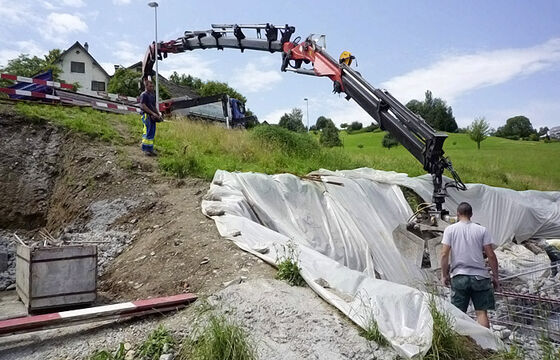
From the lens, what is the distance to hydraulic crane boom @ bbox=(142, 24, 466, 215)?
802cm

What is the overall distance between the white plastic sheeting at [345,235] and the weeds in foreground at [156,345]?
1.39 metres

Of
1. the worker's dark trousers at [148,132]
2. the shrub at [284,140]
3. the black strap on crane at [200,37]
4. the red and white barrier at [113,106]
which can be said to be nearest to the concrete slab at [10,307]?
the worker's dark trousers at [148,132]

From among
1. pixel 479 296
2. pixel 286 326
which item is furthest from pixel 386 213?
pixel 286 326

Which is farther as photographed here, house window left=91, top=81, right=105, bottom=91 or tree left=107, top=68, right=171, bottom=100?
house window left=91, top=81, right=105, bottom=91

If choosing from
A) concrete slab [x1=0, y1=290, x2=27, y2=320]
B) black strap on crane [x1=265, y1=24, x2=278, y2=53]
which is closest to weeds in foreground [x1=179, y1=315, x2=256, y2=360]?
concrete slab [x1=0, y1=290, x2=27, y2=320]

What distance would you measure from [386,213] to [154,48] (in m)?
7.70

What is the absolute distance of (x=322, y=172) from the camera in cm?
940

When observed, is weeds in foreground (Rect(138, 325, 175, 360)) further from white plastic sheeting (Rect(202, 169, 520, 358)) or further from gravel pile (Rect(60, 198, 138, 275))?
gravel pile (Rect(60, 198, 138, 275))

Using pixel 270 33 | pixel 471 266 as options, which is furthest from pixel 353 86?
pixel 471 266

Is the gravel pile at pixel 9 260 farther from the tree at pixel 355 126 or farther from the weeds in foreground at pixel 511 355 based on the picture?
the tree at pixel 355 126

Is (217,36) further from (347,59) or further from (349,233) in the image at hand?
(349,233)

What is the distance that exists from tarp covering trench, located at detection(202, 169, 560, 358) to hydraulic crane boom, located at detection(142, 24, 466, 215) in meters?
1.10

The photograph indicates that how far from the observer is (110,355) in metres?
3.23

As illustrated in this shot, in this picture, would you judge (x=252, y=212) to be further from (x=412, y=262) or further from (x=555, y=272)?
(x=555, y=272)
